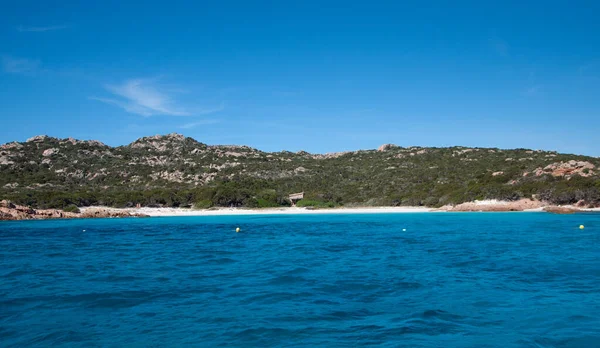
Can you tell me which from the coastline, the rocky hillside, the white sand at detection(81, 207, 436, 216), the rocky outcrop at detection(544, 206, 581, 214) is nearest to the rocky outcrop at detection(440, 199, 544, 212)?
the coastline

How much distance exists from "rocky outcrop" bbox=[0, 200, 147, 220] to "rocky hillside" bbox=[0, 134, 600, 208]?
4288 mm

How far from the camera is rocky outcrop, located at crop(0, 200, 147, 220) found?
46000mm

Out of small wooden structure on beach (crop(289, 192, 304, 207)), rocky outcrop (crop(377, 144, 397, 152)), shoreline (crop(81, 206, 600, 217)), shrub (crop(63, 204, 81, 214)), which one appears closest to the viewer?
shrub (crop(63, 204, 81, 214))

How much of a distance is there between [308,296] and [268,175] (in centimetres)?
7404

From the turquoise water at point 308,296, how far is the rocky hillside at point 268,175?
3666 centimetres

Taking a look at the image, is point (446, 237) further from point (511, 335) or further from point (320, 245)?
point (511, 335)

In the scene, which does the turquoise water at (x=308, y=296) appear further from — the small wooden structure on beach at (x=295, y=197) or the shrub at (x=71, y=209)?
the small wooden structure on beach at (x=295, y=197)

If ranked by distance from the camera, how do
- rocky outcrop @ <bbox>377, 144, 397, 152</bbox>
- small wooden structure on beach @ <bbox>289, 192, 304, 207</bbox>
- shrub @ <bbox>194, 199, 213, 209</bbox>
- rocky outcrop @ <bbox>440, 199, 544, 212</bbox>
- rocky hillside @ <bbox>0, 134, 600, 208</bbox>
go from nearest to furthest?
rocky outcrop @ <bbox>440, 199, 544, 212</bbox>, rocky hillside @ <bbox>0, 134, 600, 208</bbox>, shrub @ <bbox>194, 199, 213, 209</bbox>, small wooden structure on beach @ <bbox>289, 192, 304, 207</bbox>, rocky outcrop @ <bbox>377, 144, 397, 152</bbox>

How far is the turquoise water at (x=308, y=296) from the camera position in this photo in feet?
24.9

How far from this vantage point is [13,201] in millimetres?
51562

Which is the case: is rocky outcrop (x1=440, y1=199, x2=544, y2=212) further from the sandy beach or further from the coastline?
the sandy beach

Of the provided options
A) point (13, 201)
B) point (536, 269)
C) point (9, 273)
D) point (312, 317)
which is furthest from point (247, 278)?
point (13, 201)

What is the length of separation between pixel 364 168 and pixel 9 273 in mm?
76130

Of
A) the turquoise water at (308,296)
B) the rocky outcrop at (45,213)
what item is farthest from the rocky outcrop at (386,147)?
the turquoise water at (308,296)
